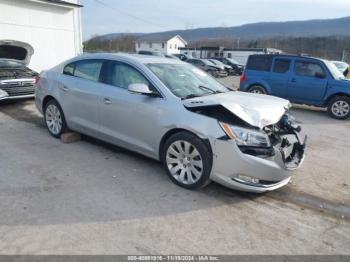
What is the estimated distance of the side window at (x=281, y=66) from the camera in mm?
11047

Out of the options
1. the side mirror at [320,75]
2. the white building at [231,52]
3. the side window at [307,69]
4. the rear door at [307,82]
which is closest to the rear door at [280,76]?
the rear door at [307,82]

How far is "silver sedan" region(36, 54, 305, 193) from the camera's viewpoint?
3.91 meters

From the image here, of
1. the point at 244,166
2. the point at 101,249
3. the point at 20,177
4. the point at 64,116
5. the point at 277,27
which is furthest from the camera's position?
the point at 277,27

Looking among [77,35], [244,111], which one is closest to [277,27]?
[77,35]

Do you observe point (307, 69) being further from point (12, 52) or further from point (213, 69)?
point (213, 69)

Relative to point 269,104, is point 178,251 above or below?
below

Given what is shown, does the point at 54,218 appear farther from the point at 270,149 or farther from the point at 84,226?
the point at 270,149

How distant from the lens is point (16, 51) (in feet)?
43.5

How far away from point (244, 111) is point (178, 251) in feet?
6.08

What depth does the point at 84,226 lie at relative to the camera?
3363 millimetres

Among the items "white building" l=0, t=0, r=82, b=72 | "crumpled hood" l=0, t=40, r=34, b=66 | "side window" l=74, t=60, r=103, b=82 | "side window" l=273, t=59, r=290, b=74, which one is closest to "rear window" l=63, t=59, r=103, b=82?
"side window" l=74, t=60, r=103, b=82

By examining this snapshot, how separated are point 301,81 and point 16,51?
35.1 feet

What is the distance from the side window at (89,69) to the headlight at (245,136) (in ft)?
8.14

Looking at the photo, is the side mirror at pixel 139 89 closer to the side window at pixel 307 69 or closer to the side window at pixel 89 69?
the side window at pixel 89 69
